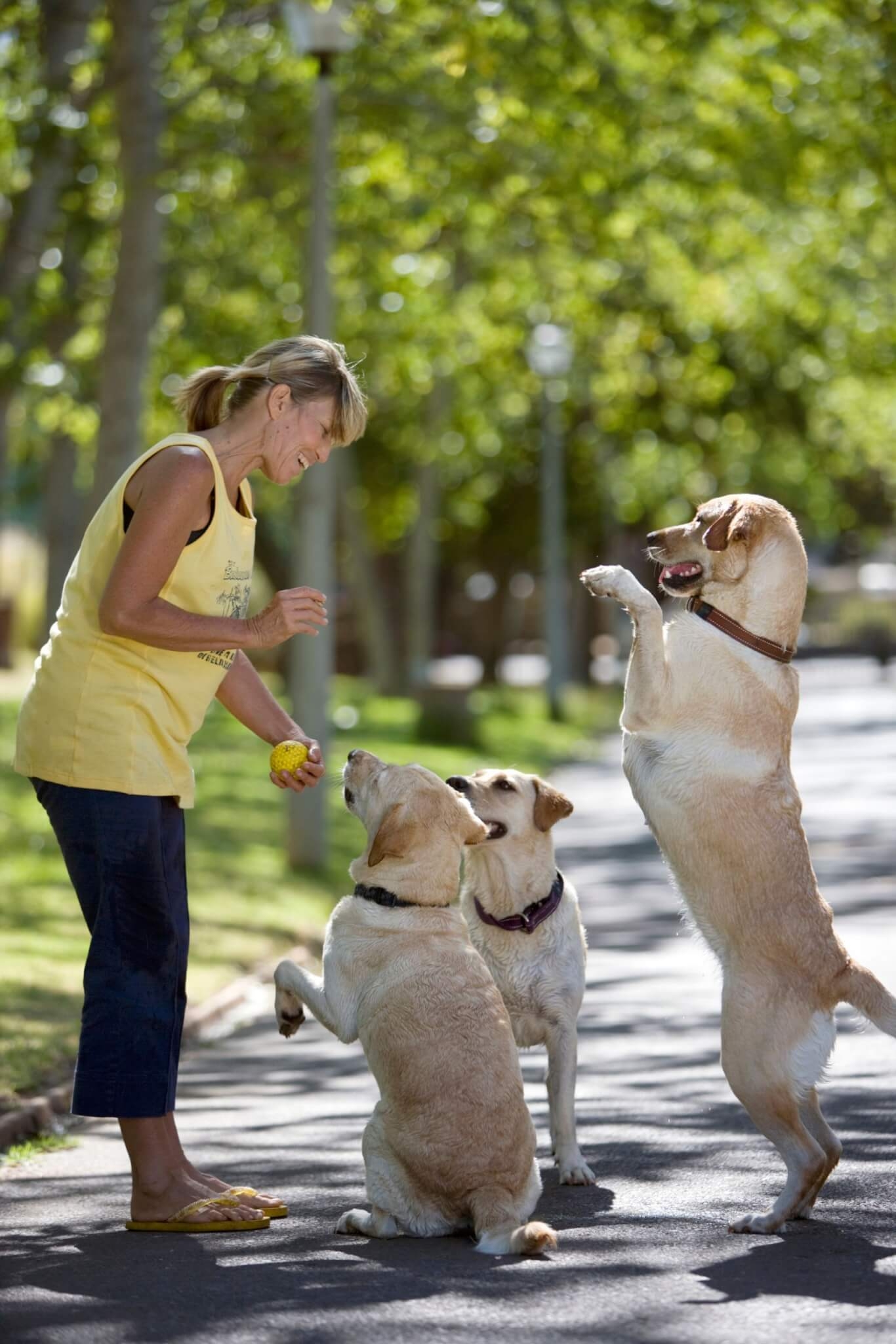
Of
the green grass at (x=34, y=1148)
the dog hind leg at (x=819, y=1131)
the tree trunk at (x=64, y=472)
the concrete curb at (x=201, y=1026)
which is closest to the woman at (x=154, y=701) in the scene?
the concrete curb at (x=201, y=1026)

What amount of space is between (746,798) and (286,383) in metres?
1.78

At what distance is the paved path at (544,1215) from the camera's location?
4746mm

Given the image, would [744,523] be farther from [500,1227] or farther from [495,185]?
[495,185]

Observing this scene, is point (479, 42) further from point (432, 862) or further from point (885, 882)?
point (432, 862)

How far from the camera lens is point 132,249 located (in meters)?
15.6

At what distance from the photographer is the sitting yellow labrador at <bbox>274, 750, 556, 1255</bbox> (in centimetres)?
532

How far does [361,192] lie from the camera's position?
20062mm

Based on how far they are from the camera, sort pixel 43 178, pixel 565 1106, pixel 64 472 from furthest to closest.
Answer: pixel 64 472 → pixel 43 178 → pixel 565 1106

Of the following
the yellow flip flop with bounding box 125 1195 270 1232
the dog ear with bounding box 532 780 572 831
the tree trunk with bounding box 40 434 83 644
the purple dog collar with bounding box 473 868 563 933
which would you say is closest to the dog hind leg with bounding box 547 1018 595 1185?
the purple dog collar with bounding box 473 868 563 933

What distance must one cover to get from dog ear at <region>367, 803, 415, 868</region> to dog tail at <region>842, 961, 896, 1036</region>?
4.21 ft

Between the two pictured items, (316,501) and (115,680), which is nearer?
(115,680)

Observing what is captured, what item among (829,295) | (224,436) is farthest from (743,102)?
(224,436)

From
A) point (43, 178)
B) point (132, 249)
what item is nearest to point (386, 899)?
point (132, 249)

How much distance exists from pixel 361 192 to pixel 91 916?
15264 mm
